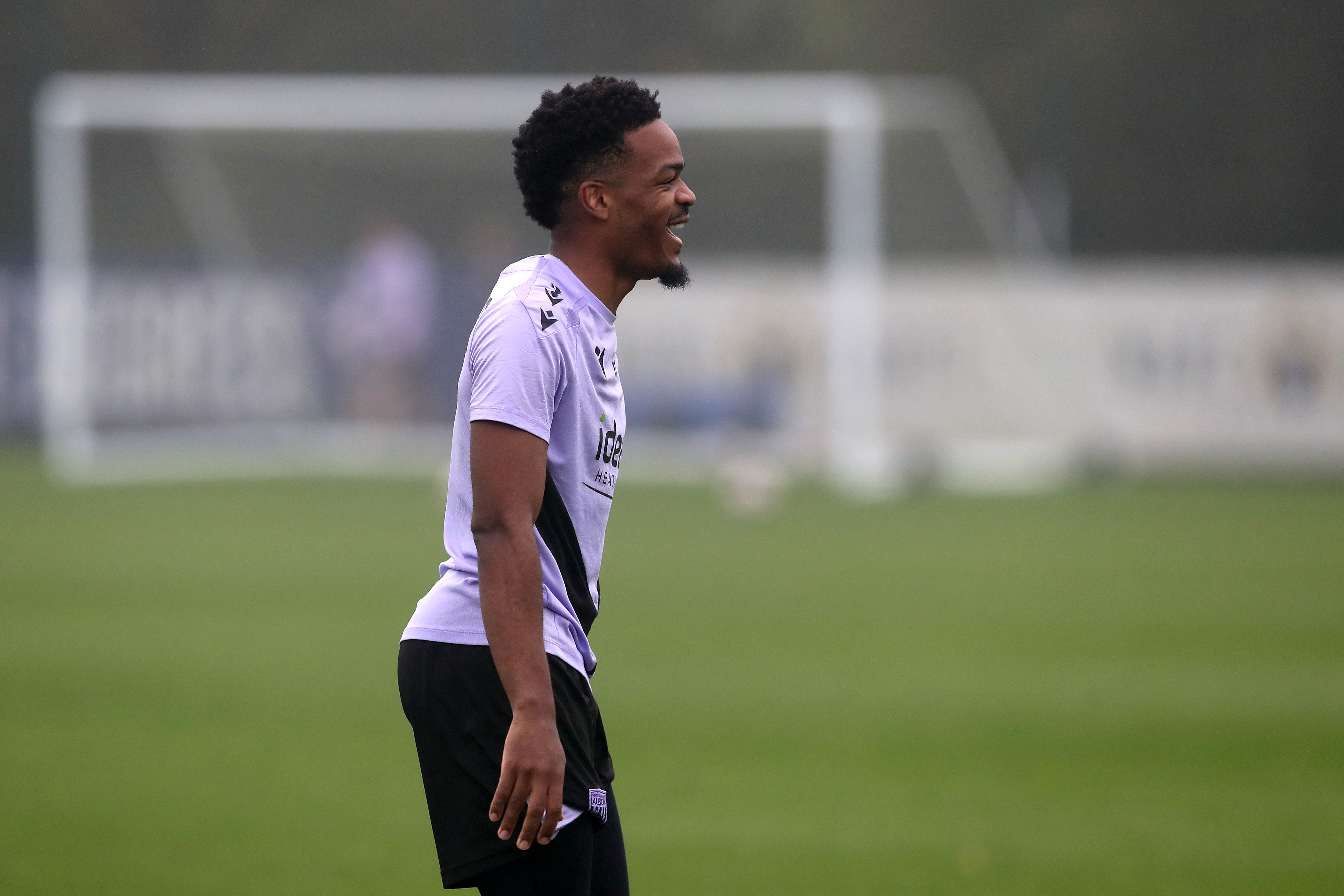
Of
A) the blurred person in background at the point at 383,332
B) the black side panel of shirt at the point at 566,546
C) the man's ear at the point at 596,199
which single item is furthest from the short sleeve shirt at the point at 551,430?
the blurred person in background at the point at 383,332

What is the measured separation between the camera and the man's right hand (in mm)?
2943

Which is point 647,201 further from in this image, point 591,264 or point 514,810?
point 514,810

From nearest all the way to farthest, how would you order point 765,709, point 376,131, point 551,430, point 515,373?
point 515,373 → point 551,430 → point 765,709 → point 376,131

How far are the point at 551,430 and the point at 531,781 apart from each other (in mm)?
606

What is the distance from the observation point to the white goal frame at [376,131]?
19359 millimetres

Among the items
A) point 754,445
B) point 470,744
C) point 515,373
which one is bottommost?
point 470,744

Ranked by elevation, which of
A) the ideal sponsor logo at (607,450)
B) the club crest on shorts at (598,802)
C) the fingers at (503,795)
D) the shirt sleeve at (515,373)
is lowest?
the club crest on shorts at (598,802)

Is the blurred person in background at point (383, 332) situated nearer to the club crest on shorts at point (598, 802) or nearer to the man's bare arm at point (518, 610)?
the club crest on shorts at point (598, 802)

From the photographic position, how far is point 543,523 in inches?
122

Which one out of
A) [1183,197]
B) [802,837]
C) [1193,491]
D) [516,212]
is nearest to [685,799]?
[802,837]

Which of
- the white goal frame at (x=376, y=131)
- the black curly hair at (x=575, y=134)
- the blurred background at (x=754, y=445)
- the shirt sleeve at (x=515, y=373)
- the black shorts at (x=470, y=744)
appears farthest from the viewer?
the white goal frame at (x=376, y=131)

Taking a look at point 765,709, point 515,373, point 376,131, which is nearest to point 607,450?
point 515,373

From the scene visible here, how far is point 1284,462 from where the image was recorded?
67.4 ft

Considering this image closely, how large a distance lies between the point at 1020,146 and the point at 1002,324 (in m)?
10.4
